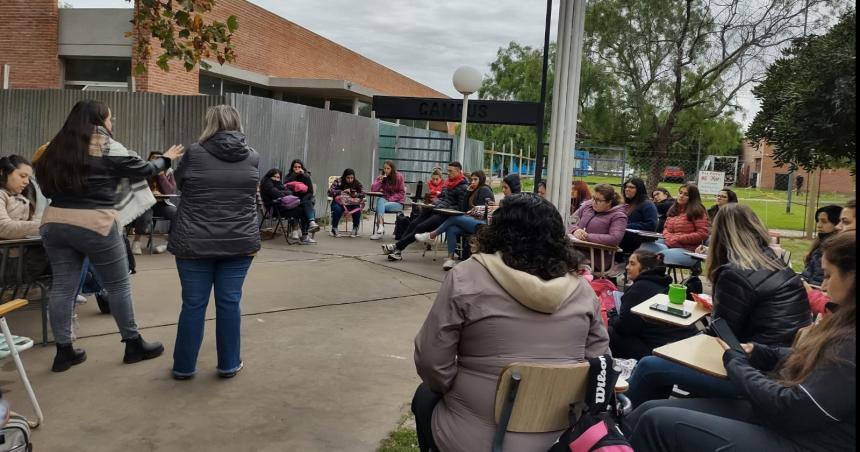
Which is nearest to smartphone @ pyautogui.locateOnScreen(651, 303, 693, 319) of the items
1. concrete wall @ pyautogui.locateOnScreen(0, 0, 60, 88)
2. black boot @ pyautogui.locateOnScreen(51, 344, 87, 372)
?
black boot @ pyautogui.locateOnScreen(51, 344, 87, 372)

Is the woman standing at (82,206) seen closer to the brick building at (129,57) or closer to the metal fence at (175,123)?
the metal fence at (175,123)

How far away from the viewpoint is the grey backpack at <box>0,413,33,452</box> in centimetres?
256

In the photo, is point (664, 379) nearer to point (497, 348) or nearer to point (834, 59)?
point (497, 348)

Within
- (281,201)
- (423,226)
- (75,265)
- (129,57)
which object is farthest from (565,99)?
(129,57)

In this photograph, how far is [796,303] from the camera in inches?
124

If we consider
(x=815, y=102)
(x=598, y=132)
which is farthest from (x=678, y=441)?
(x=598, y=132)

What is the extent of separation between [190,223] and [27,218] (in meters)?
1.94

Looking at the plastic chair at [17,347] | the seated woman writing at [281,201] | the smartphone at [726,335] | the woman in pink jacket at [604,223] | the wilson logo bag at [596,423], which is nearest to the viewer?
the wilson logo bag at [596,423]

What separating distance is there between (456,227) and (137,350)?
518 cm

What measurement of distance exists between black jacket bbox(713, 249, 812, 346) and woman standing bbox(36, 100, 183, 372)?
3453mm

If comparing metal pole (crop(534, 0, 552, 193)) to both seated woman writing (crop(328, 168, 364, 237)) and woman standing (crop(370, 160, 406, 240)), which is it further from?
seated woman writing (crop(328, 168, 364, 237))

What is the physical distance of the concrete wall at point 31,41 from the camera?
15273mm

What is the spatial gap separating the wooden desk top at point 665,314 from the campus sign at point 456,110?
28.3ft

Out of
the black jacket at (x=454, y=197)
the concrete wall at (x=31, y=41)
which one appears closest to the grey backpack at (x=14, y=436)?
the black jacket at (x=454, y=197)
